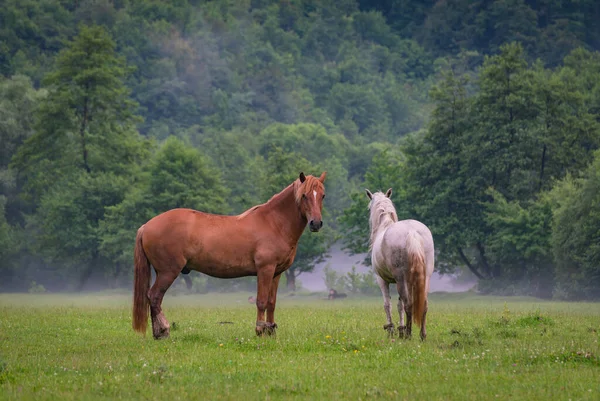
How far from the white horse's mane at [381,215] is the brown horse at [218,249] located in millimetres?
1798

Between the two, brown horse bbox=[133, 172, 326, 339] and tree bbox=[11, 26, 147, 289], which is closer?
brown horse bbox=[133, 172, 326, 339]

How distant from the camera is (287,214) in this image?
17.7m

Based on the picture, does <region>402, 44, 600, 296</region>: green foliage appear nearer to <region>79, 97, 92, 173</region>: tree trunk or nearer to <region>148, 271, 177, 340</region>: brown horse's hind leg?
<region>79, 97, 92, 173</region>: tree trunk

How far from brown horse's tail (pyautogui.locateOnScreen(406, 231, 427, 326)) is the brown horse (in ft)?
6.03

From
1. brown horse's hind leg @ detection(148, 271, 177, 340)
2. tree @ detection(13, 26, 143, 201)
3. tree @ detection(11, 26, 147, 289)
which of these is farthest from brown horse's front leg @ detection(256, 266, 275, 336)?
tree @ detection(13, 26, 143, 201)

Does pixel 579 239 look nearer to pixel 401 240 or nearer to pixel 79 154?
pixel 401 240

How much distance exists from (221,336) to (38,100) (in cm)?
7058

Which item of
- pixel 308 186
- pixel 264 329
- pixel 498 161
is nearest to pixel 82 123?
pixel 498 161

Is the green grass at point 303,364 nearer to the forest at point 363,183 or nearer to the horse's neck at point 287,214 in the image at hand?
the horse's neck at point 287,214

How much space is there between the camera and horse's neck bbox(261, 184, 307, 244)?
17.6 m

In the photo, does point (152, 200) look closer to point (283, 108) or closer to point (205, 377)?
point (205, 377)

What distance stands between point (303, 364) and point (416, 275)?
3724 mm

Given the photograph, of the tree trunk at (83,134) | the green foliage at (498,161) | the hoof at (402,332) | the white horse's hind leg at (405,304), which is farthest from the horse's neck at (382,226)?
the tree trunk at (83,134)

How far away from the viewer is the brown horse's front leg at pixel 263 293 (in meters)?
17.1
